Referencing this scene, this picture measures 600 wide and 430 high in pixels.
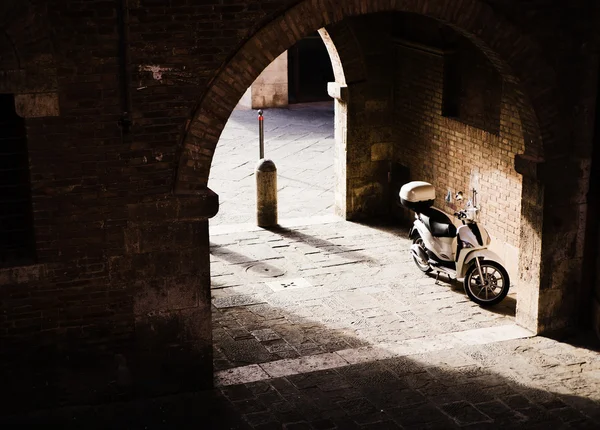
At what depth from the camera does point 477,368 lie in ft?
30.6

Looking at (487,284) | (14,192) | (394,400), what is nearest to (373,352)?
(394,400)

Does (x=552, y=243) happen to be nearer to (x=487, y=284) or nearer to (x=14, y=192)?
(x=487, y=284)

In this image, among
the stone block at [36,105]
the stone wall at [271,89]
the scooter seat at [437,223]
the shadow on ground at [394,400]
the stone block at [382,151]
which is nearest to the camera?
the stone block at [36,105]

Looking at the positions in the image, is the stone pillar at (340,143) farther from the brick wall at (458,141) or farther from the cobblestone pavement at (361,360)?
the cobblestone pavement at (361,360)

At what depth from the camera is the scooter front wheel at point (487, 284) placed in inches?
428

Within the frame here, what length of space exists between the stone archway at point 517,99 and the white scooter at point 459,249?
→ 742 millimetres

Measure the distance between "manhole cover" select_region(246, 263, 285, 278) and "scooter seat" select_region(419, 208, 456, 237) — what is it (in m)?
1.80

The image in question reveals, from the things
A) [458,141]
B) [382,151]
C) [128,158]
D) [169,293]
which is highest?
[128,158]

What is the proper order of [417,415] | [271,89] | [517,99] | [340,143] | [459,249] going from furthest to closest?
[271,89] < [340,143] < [459,249] < [517,99] < [417,415]

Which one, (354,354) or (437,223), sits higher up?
(437,223)

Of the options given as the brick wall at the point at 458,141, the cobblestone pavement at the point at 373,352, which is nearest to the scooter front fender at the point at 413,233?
the cobblestone pavement at the point at 373,352

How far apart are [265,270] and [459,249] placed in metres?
2.35

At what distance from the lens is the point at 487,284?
10.9m

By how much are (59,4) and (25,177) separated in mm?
1440
